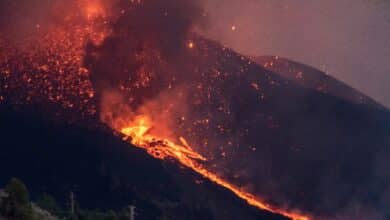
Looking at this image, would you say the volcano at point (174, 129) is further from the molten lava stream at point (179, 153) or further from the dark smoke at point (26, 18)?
the dark smoke at point (26, 18)

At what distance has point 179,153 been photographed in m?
31.0

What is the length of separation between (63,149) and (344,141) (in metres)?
16.7

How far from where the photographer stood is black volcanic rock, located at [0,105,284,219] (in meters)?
29.0

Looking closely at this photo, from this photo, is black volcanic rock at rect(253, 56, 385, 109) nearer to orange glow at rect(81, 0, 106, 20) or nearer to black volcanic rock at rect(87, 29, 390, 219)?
black volcanic rock at rect(87, 29, 390, 219)

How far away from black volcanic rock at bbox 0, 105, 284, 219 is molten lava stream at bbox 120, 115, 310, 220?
56 cm

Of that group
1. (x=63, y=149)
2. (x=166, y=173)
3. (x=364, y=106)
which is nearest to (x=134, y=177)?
(x=166, y=173)

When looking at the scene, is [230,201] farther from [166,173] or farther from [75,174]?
[75,174]

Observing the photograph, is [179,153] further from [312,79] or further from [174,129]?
[312,79]

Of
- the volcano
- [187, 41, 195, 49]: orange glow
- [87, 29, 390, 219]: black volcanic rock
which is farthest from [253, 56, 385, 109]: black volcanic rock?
[187, 41, 195, 49]: orange glow

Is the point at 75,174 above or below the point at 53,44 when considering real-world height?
below

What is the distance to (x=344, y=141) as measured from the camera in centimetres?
3747

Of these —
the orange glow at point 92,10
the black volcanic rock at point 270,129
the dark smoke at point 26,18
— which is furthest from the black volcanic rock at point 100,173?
the orange glow at point 92,10

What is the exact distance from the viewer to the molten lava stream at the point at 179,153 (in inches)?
1201

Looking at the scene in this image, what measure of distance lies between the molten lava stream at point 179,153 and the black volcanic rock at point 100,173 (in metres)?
0.56
